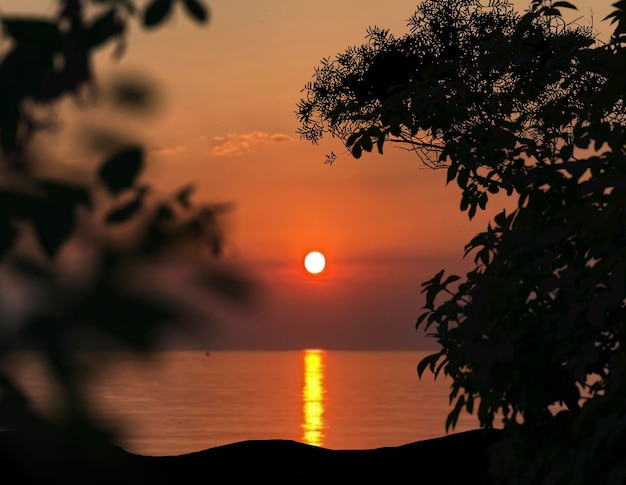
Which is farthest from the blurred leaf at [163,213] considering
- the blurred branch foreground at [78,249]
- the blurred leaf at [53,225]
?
the blurred leaf at [53,225]

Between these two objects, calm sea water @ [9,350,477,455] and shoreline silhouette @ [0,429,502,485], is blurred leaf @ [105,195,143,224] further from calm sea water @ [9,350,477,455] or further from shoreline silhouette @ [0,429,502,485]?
shoreline silhouette @ [0,429,502,485]

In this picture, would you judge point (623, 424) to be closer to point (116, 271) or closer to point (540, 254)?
point (540, 254)

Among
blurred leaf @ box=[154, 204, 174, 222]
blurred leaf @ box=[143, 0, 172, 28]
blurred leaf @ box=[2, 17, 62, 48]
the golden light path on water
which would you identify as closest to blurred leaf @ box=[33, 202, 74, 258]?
blurred leaf @ box=[154, 204, 174, 222]

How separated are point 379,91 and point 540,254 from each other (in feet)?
44.4

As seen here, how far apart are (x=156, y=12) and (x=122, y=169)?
1.64ft

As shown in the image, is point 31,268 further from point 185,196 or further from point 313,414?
point 313,414

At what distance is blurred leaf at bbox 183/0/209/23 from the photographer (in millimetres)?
2252

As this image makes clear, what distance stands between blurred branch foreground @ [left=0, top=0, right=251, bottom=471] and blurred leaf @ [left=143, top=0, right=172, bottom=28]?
20 centimetres

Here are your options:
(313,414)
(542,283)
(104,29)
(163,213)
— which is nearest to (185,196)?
(163,213)

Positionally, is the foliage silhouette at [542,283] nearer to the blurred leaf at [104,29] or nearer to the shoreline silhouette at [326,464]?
the blurred leaf at [104,29]

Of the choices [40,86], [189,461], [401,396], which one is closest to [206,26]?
[40,86]

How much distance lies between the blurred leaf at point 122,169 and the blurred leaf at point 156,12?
463 millimetres

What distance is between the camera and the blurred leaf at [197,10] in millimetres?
2252

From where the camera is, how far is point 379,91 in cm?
2025
